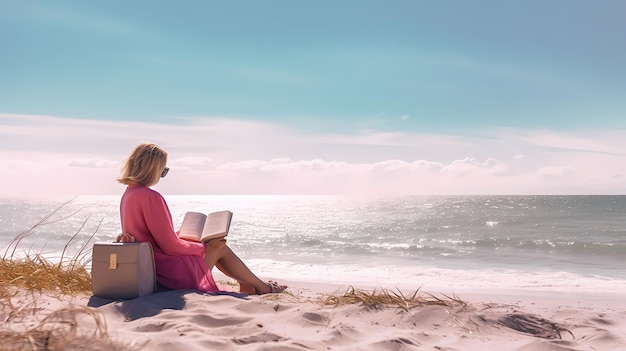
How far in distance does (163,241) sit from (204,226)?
58 cm

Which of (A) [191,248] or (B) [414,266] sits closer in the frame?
(A) [191,248]

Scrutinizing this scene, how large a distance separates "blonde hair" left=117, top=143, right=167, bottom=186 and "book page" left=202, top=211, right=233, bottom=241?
0.73 meters

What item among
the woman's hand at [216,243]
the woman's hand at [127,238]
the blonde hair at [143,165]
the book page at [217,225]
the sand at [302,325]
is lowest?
the sand at [302,325]

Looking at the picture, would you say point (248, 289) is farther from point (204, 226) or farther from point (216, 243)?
point (204, 226)

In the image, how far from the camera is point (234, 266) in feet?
16.8

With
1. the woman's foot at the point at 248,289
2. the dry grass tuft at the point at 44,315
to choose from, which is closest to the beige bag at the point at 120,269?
the dry grass tuft at the point at 44,315

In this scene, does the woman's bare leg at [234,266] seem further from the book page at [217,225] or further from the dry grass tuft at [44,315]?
the dry grass tuft at [44,315]

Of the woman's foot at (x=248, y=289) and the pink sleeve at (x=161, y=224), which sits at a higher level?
the pink sleeve at (x=161, y=224)

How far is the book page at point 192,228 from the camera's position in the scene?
194 inches

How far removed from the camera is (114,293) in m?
4.25

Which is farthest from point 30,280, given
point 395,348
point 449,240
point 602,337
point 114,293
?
point 449,240

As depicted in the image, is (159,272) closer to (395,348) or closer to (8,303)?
(8,303)

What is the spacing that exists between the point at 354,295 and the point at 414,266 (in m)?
7.96

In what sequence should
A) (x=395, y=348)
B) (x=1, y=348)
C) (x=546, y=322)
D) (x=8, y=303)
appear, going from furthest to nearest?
1. (x=546, y=322)
2. (x=8, y=303)
3. (x=395, y=348)
4. (x=1, y=348)
